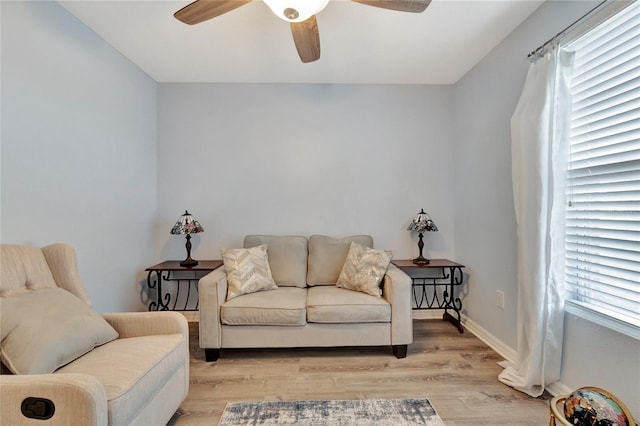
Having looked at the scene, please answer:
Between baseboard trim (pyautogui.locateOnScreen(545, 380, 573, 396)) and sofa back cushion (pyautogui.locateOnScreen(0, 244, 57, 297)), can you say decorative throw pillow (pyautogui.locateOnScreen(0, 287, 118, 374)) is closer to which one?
sofa back cushion (pyautogui.locateOnScreen(0, 244, 57, 297))

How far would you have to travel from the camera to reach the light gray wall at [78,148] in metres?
1.77

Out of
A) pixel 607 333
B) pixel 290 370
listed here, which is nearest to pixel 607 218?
pixel 607 333

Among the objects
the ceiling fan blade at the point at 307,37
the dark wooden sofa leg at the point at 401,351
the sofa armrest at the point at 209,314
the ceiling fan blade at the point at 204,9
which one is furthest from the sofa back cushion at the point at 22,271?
the dark wooden sofa leg at the point at 401,351

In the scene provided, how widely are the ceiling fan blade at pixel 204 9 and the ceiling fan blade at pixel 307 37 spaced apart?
333 mm

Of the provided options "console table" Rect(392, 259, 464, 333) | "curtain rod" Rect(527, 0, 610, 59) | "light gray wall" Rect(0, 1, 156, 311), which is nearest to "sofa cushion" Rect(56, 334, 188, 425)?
"light gray wall" Rect(0, 1, 156, 311)

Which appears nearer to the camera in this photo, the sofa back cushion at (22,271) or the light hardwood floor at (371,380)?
the sofa back cushion at (22,271)

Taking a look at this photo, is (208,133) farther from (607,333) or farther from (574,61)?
(607,333)

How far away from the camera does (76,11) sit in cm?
212

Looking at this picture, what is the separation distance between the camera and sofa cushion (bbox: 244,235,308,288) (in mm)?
2967

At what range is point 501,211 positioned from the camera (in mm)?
2527

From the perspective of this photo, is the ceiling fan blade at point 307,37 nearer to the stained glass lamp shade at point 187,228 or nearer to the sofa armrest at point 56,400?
the stained glass lamp shade at point 187,228

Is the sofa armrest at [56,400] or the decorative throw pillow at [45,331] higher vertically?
the decorative throw pillow at [45,331]

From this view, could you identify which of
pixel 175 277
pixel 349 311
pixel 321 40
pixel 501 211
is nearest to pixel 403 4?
pixel 321 40

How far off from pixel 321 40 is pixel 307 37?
23.9 inches
